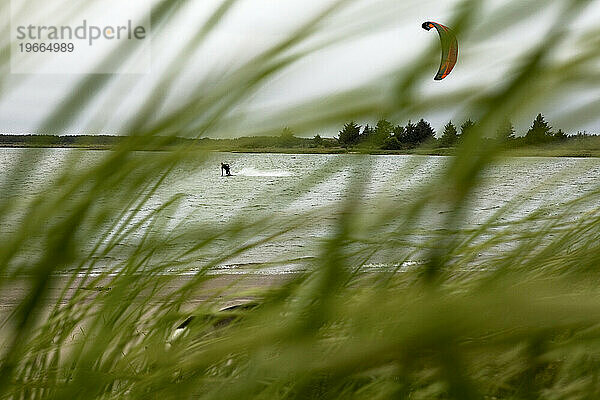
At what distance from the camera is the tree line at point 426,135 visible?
14cm

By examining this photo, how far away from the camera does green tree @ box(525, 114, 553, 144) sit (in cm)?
14

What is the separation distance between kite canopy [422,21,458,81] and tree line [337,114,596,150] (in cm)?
1

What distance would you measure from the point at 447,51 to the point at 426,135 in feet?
0.10

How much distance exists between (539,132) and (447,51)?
28 mm

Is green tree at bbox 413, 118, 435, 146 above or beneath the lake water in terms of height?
above

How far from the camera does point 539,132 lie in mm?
147

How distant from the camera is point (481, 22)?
15cm

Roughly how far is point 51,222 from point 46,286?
0.02m

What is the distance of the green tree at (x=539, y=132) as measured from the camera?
14cm

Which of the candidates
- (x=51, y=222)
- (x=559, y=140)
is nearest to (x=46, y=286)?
(x=51, y=222)

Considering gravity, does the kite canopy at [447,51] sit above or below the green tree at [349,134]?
above

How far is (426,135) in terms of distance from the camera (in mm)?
171

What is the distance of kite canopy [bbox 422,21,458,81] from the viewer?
0.47ft

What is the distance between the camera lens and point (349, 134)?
0.17 metres
